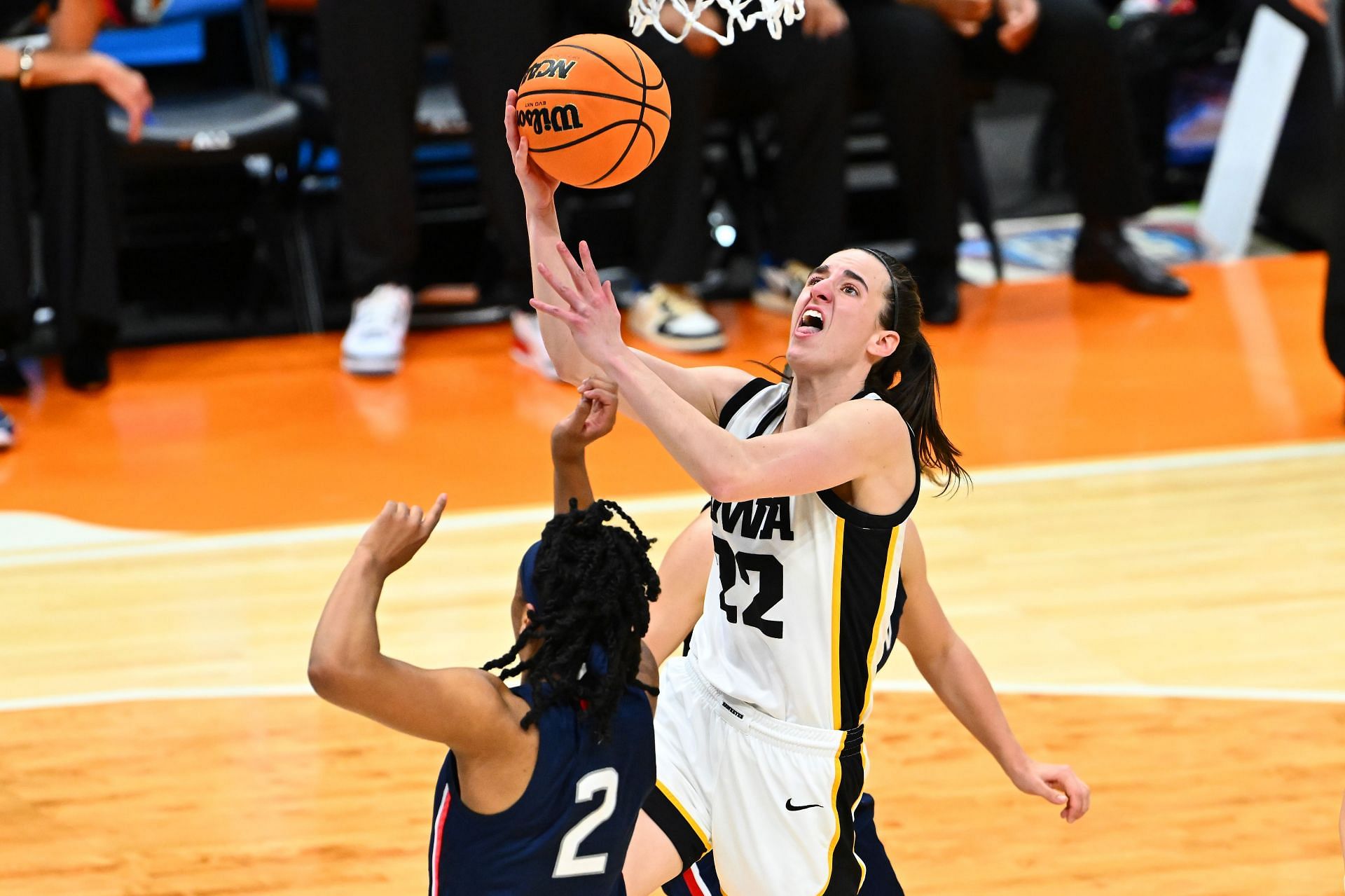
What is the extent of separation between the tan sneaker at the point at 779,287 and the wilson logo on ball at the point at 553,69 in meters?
3.71

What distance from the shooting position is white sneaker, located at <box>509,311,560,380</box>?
6191 millimetres

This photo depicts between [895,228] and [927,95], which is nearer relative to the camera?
[927,95]

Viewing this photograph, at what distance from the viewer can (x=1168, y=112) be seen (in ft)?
27.0

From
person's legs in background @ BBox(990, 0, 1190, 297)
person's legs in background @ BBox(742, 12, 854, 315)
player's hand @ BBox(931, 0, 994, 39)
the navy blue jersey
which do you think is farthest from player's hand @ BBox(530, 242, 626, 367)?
person's legs in background @ BBox(990, 0, 1190, 297)

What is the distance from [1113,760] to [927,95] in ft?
11.8

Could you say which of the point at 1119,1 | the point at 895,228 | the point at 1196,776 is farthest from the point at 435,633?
the point at 1119,1

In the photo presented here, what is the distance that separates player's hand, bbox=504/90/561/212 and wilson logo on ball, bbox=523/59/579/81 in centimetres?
6

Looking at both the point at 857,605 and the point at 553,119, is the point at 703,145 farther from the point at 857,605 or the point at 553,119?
the point at 857,605

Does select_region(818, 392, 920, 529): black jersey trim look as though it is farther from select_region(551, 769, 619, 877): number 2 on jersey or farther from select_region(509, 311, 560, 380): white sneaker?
select_region(509, 311, 560, 380): white sneaker

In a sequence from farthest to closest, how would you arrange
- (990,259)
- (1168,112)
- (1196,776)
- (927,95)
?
(1168,112), (990,259), (927,95), (1196,776)

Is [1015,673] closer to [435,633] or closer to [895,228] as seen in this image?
[435,633]

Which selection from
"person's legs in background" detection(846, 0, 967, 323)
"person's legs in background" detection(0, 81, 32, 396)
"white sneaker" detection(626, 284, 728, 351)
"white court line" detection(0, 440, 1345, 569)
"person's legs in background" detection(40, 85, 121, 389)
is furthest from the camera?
"person's legs in background" detection(846, 0, 967, 323)

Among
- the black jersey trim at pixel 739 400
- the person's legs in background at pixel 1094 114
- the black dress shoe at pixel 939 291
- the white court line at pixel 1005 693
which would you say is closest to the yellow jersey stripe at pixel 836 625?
the black jersey trim at pixel 739 400

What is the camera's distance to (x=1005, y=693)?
3.99 m
